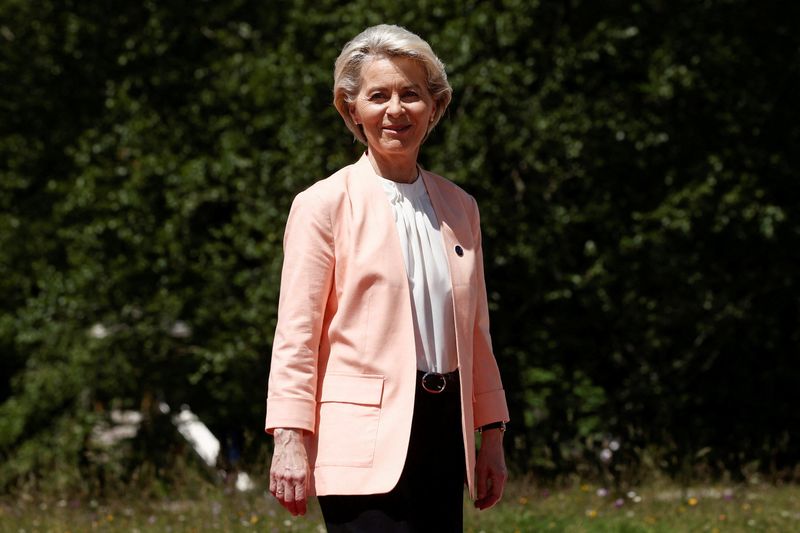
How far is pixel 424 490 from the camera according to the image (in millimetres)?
2602

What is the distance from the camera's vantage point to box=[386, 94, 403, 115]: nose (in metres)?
2.68

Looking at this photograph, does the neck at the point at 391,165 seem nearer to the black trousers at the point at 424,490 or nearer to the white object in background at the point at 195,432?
the black trousers at the point at 424,490

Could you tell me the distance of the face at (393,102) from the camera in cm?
268

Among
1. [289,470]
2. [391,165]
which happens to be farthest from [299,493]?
[391,165]

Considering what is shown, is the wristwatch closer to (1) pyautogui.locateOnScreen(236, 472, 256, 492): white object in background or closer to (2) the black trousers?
(2) the black trousers

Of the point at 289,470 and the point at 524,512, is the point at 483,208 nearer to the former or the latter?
the point at 524,512

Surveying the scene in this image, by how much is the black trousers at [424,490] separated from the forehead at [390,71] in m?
0.66

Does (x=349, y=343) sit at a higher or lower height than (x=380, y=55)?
lower

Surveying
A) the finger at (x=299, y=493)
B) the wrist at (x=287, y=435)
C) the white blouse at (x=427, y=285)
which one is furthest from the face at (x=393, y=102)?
the finger at (x=299, y=493)

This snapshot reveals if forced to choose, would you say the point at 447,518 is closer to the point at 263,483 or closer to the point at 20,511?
the point at 263,483

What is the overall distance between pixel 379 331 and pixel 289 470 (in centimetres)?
35

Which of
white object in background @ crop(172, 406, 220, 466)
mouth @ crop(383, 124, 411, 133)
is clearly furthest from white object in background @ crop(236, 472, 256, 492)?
mouth @ crop(383, 124, 411, 133)

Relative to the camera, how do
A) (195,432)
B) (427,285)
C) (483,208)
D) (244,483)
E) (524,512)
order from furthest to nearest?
(195,432) < (483,208) < (244,483) < (524,512) < (427,285)

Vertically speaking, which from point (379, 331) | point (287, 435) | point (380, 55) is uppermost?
point (380, 55)
